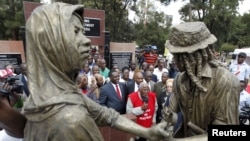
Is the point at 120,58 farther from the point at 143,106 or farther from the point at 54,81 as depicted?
the point at 54,81

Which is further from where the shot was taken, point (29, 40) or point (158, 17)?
point (158, 17)

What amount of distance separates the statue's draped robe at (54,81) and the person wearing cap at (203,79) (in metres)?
Answer: 1.00

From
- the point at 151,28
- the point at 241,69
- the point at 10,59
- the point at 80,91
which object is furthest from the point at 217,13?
the point at 80,91

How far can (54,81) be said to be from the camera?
183cm

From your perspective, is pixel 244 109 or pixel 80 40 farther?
pixel 244 109

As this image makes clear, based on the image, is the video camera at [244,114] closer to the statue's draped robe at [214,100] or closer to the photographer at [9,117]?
the statue's draped robe at [214,100]

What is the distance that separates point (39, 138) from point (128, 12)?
2723 cm

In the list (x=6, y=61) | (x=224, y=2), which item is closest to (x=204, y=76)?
(x=6, y=61)

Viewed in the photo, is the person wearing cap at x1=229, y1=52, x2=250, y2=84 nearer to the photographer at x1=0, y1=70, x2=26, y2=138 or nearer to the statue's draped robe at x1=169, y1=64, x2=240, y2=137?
the statue's draped robe at x1=169, y1=64, x2=240, y2=137

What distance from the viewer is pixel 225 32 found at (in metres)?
29.6

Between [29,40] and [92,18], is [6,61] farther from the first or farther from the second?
[29,40]

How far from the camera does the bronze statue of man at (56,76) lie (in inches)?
69.1

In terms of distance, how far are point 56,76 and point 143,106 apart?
4.35 meters

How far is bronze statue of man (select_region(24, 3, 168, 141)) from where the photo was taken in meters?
1.75
